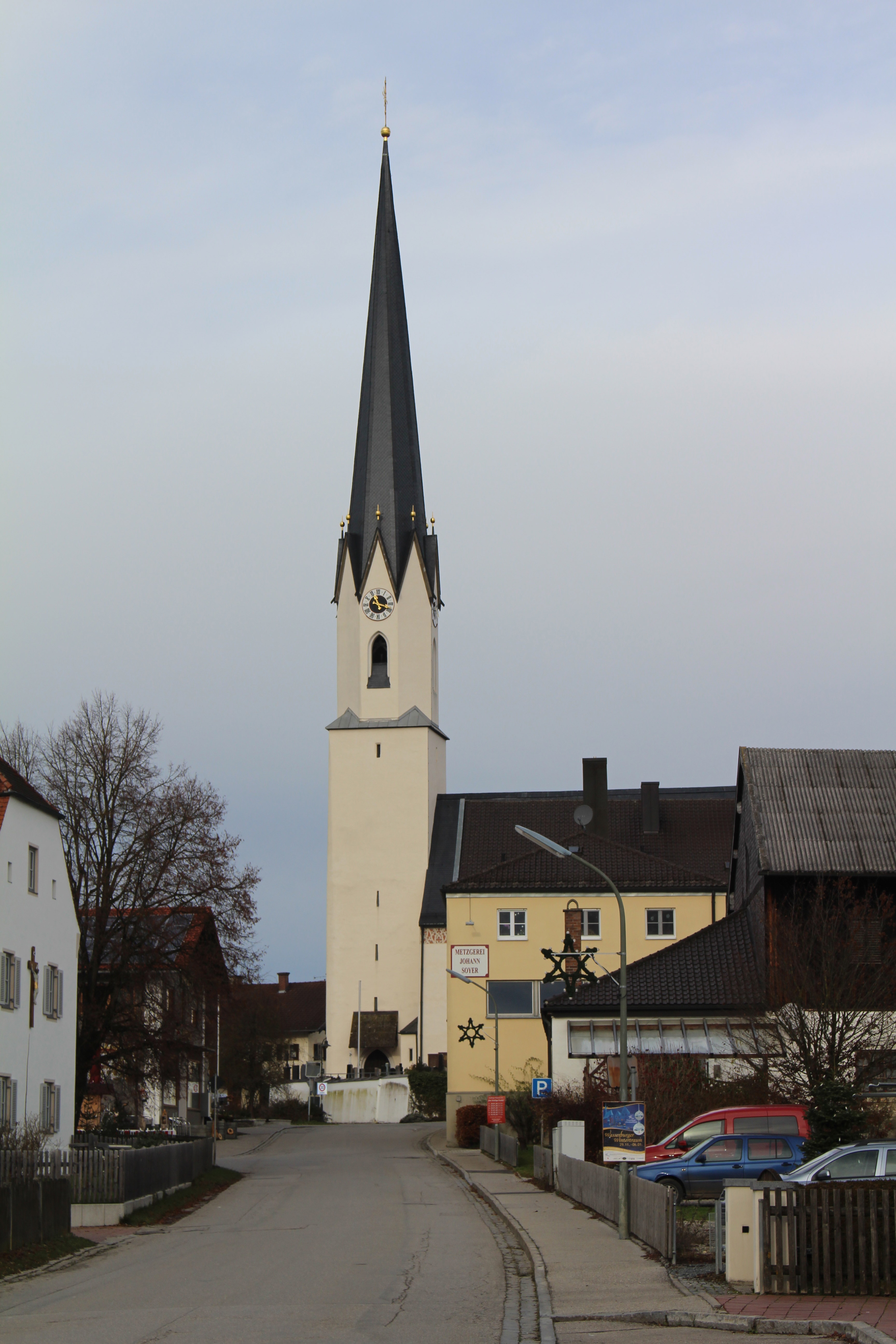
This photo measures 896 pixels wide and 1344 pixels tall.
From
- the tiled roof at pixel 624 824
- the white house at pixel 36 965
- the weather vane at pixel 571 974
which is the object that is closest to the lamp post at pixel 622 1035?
the weather vane at pixel 571 974

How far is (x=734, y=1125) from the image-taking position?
1040 inches

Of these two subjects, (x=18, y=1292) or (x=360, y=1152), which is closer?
(x=18, y=1292)

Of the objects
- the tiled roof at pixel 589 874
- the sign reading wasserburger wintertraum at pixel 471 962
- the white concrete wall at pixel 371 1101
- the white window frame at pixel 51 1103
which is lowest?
the white concrete wall at pixel 371 1101

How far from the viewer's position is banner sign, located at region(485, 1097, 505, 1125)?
44312mm

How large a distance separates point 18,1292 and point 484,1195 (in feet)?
44.8

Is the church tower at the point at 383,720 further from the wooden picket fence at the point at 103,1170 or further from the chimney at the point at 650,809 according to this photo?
the wooden picket fence at the point at 103,1170

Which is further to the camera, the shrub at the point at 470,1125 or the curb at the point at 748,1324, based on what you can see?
the shrub at the point at 470,1125

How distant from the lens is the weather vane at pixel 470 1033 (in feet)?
188

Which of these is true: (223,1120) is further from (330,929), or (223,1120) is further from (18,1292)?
(18,1292)

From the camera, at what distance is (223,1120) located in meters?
69.9

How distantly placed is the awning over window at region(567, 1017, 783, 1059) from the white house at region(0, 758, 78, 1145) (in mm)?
12483

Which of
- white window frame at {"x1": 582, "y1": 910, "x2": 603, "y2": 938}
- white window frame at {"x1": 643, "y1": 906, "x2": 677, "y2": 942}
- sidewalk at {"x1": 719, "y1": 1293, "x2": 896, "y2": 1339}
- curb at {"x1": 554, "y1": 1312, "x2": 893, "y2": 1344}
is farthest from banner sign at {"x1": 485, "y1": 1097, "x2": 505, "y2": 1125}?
curb at {"x1": 554, "y1": 1312, "x2": 893, "y2": 1344}

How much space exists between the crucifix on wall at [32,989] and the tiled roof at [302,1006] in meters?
83.7

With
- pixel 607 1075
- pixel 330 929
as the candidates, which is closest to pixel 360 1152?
pixel 607 1075
